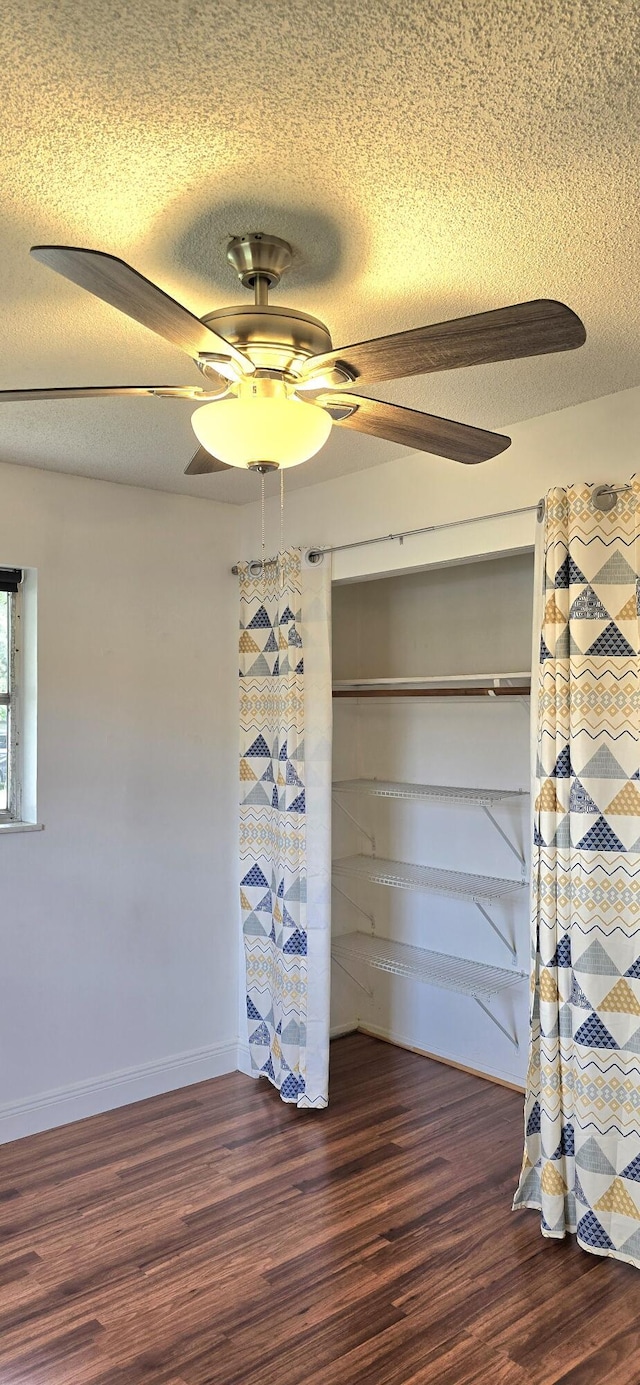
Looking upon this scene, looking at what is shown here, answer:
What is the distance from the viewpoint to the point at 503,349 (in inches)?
60.2

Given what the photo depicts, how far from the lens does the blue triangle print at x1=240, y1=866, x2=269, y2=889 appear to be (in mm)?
4043

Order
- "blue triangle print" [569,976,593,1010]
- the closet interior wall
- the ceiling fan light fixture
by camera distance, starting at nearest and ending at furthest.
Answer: the ceiling fan light fixture, "blue triangle print" [569,976,593,1010], the closet interior wall

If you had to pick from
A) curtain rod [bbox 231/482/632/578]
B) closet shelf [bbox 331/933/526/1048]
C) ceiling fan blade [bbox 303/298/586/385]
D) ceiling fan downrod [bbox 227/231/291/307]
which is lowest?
closet shelf [bbox 331/933/526/1048]

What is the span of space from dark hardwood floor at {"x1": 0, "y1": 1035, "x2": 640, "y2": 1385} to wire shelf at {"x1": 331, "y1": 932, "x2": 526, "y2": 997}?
47 cm

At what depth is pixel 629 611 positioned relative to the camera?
269 centimetres

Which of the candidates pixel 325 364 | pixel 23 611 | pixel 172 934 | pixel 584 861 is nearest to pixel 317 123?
pixel 325 364

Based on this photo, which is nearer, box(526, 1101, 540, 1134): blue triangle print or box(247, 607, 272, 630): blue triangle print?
box(526, 1101, 540, 1134): blue triangle print

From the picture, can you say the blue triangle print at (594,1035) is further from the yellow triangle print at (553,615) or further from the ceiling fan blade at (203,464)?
the ceiling fan blade at (203,464)

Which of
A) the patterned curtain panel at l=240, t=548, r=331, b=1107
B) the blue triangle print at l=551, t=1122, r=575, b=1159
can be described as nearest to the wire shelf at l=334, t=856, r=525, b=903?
the patterned curtain panel at l=240, t=548, r=331, b=1107

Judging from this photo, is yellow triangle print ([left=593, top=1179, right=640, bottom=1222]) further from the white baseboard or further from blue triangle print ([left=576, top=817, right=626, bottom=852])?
the white baseboard

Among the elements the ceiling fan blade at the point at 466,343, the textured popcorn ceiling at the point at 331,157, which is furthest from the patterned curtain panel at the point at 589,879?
the ceiling fan blade at the point at 466,343

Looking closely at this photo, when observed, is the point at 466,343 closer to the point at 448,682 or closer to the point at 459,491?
the point at 459,491

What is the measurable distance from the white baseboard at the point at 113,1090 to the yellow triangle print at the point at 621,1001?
202cm

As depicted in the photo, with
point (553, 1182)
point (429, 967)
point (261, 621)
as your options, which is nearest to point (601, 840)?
point (553, 1182)
